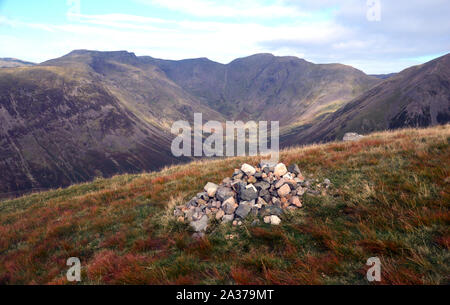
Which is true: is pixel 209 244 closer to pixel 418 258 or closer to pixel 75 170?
pixel 418 258

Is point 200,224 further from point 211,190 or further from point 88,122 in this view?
point 88,122

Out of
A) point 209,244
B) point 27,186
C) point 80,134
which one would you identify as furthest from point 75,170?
point 209,244

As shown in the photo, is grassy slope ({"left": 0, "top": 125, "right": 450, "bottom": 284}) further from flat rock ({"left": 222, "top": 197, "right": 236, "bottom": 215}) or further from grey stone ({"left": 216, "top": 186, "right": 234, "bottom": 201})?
grey stone ({"left": 216, "top": 186, "right": 234, "bottom": 201})

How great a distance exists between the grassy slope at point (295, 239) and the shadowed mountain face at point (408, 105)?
97.2 m

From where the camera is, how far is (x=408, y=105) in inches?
3711

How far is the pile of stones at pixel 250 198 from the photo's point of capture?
7094 millimetres

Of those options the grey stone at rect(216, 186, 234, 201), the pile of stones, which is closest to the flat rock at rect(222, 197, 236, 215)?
the pile of stones

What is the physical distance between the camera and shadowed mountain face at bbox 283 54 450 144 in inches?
3588

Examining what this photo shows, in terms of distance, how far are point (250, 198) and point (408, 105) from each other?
4554 inches

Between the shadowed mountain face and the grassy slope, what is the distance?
97.2 metres

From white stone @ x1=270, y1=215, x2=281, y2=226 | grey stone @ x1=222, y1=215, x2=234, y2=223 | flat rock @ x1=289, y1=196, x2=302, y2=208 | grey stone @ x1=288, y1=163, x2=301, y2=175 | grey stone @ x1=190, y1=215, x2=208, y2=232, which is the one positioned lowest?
grey stone @ x1=190, y1=215, x2=208, y2=232

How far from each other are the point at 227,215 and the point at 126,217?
427 centimetres

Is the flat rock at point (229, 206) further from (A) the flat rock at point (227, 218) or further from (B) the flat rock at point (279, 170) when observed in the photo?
(B) the flat rock at point (279, 170)

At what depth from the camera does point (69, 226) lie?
29.5ft
